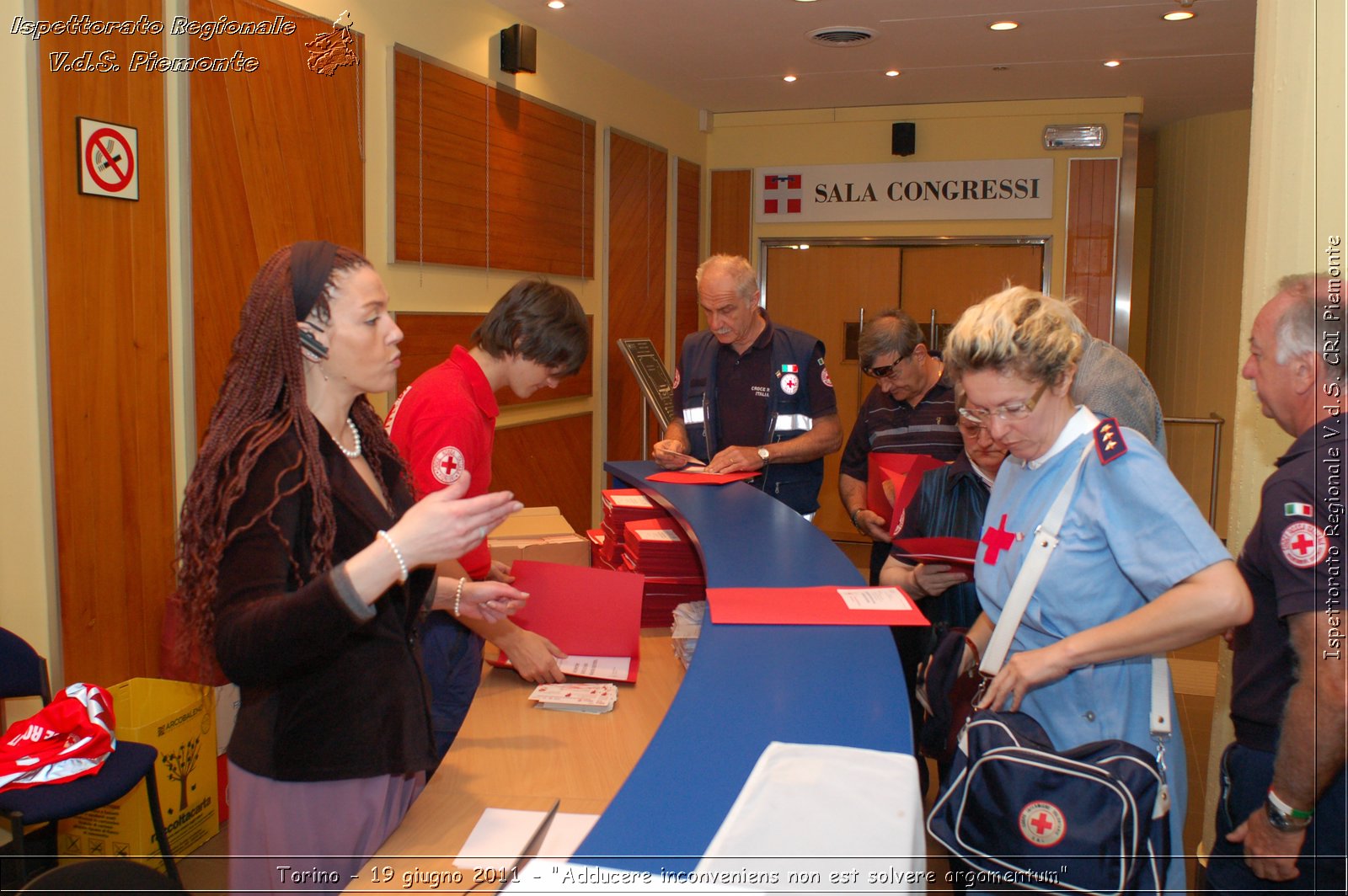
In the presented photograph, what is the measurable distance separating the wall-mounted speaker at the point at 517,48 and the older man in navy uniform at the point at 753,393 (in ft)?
6.42

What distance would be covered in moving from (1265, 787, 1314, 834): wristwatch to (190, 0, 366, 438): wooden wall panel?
328 centimetres

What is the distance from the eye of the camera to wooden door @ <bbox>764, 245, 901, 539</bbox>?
8180 millimetres

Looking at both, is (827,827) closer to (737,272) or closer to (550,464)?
(737,272)

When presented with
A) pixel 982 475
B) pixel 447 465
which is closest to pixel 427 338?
pixel 447 465

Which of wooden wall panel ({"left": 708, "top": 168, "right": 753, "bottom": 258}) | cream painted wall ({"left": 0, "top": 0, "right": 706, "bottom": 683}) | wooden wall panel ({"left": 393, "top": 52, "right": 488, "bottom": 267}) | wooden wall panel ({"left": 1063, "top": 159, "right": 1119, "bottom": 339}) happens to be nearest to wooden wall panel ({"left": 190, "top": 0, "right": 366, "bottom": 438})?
cream painted wall ({"left": 0, "top": 0, "right": 706, "bottom": 683})

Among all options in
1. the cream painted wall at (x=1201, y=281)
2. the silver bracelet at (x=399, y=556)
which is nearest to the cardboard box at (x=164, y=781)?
the silver bracelet at (x=399, y=556)

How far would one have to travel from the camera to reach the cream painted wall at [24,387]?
9.66 feet

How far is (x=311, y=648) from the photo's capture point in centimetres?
139

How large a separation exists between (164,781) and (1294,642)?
9.98 ft

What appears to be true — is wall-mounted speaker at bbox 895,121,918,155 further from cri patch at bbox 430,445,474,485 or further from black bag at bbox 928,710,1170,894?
black bag at bbox 928,710,1170,894

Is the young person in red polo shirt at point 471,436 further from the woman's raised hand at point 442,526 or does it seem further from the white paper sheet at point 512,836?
the woman's raised hand at point 442,526

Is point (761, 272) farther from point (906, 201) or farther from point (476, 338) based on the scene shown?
point (476, 338)

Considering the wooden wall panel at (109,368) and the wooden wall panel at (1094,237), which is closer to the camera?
the wooden wall panel at (109,368)

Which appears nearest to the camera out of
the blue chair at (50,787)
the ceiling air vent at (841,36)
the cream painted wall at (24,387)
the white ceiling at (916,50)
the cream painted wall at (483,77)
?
the blue chair at (50,787)
